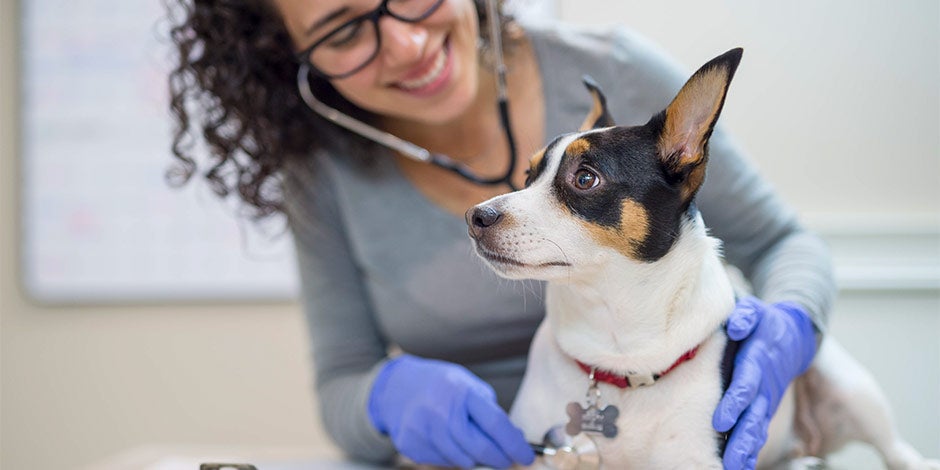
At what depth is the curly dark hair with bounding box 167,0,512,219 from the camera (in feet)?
3.76

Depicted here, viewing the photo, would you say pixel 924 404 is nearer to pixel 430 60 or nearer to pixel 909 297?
pixel 909 297

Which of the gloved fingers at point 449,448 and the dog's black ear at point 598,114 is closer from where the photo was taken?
the dog's black ear at point 598,114

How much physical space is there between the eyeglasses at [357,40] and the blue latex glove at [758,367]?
1.77 feet

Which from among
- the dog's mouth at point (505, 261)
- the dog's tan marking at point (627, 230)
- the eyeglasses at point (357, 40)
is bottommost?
the dog's mouth at point (505, 261)

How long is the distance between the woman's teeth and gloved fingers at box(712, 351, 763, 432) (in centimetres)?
53

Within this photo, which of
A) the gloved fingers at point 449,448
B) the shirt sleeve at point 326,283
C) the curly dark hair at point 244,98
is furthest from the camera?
the shirt sleeve at point 326,283

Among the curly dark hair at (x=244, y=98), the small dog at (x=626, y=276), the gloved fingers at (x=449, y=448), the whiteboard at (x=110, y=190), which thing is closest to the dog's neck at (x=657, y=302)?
the small dog at (x=626, y=276)

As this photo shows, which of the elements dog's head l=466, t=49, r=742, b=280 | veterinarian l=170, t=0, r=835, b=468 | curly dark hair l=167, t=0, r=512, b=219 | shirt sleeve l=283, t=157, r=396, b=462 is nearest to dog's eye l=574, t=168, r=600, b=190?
dog's head l=466, t=49, r=742, b=280

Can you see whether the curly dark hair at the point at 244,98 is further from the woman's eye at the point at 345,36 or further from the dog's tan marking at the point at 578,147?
the dog's tan marking at the point at 578,147

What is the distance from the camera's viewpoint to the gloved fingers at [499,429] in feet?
2.81

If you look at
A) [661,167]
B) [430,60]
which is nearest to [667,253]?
[661,167]

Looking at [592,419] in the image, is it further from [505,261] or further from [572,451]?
[505,261]

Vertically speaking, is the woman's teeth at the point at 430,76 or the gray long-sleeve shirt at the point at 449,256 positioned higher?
the woman's teeth at the point at 430,76

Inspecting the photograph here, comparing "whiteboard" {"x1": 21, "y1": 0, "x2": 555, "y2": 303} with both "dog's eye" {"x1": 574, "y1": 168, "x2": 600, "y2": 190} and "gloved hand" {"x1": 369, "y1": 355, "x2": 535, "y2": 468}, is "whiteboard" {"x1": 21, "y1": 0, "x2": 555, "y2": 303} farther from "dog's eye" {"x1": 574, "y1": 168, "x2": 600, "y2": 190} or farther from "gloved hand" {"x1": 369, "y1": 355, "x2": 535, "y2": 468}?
"dog's eye" {"x1": 574, "y1": 168, "x2": 600, "y2": 190}
